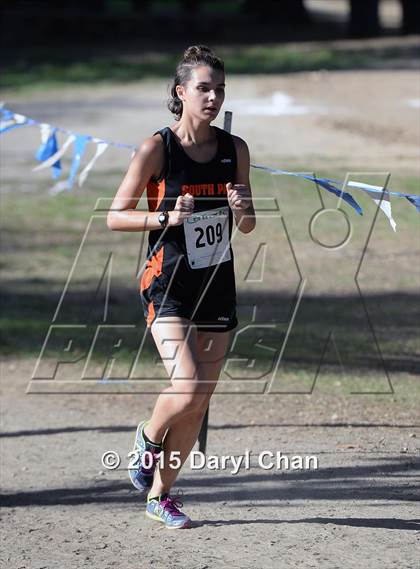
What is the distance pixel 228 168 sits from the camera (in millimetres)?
5570

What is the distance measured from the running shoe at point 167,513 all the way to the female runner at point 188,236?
2 cm

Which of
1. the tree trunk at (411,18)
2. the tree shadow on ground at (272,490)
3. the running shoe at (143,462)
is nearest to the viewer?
the running shoe at (143,462)

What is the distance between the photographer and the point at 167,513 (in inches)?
227

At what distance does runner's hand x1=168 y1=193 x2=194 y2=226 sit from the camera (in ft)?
17.1

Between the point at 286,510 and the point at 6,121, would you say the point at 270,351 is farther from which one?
the point at 286,510

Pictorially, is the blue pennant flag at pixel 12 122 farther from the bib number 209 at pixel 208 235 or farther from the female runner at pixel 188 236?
the bib number 209 at pixel 208 235

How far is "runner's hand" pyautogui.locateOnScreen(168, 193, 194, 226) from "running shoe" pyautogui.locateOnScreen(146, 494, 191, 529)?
139 centimetres

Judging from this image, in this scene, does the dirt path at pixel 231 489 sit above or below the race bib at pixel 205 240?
below

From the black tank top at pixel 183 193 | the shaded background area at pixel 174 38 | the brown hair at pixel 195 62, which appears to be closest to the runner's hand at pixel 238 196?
the black tank top at pixel 183 193

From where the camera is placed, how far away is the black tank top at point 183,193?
17.9 ft

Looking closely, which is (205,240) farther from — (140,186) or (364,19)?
(364,19)

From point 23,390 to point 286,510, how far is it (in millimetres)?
3493

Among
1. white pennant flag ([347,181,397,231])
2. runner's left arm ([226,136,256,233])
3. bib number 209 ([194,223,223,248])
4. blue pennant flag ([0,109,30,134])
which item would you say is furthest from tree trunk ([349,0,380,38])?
bib number 209 ([194,223,223,248])

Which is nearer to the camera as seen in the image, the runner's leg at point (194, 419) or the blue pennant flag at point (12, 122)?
the runner's leg at point (194, 419)
